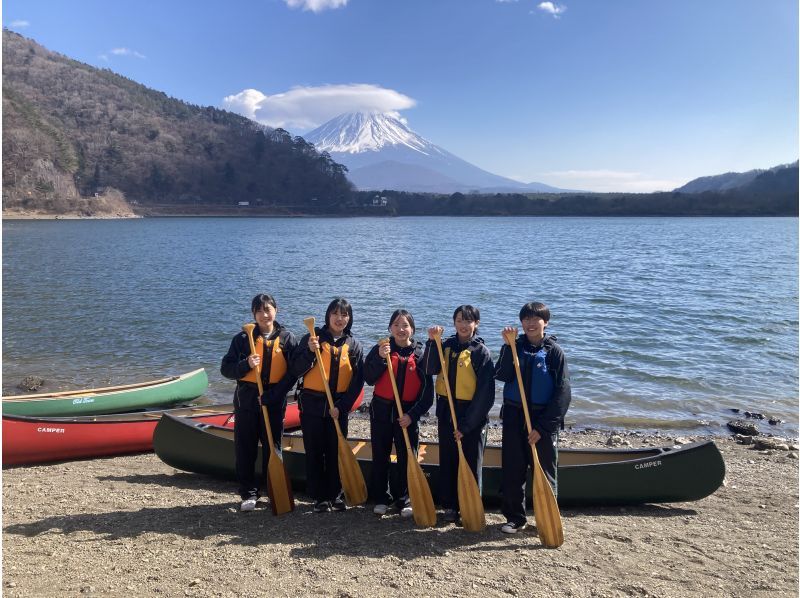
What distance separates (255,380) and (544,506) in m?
2.82

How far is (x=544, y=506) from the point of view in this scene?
4918mm

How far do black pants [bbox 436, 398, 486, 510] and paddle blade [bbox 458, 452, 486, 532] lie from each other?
7 centimetres

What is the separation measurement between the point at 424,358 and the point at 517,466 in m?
1.26

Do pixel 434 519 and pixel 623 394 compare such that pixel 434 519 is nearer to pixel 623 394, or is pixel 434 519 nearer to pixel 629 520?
pixel 629 520

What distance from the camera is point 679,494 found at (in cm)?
597

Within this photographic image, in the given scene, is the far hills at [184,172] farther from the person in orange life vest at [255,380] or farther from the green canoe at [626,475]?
the green canoe at [626,475]

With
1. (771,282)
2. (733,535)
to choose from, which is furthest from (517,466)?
(771,282)

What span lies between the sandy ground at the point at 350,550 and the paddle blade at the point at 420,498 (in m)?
0.11

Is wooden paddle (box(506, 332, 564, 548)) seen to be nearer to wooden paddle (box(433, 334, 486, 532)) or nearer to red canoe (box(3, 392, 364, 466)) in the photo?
wooden paddle (box(433, 334, 486, 532))

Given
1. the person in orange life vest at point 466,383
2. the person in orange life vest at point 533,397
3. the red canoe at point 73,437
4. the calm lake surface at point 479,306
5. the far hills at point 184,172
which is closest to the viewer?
the person in orange life vest at point 533,397

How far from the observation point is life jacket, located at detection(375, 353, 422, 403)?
526 centimetres

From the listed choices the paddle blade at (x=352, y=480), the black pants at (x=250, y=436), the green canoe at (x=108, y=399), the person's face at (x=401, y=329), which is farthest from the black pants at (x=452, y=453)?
the green canoe at (x=108, y=399)

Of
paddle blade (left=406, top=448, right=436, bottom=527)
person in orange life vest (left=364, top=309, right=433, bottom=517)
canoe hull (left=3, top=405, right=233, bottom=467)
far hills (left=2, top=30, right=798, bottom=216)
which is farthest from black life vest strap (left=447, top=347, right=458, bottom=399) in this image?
far hills (left=2, top=30, right=798, bottom=216)

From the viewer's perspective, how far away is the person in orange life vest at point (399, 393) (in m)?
→ 5.21
